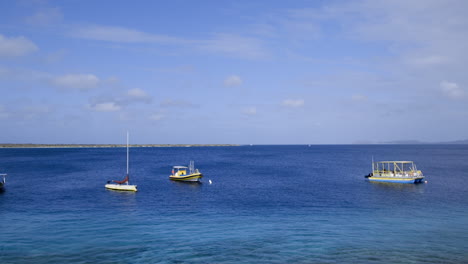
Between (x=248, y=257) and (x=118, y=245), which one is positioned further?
(x=118, y=245)

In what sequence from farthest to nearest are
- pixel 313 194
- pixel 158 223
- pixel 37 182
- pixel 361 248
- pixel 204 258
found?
pixel 37 182
pixel 313 194
pixel 158 223
pixel 361 248
pixel 204 258

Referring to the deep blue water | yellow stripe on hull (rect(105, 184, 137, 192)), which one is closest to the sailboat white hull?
yellow stripe on hull (rect(105, 184, 137, 192))

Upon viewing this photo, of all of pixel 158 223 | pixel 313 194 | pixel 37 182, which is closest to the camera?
pixel 158 223

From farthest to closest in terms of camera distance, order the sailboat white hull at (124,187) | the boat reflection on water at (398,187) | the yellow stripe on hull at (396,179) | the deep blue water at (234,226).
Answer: the yellow stripe on hull at (396,179)
the boat reflection on water at (398,187)
the sailboat white hull at (124,187)
the deep blue water at (234,226)

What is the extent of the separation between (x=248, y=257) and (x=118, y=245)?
12350 millimetres

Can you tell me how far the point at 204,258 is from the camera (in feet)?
89.0

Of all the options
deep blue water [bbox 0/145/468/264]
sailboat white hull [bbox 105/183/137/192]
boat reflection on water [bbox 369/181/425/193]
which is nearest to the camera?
deep blue water [bbox 0/145/468/264]

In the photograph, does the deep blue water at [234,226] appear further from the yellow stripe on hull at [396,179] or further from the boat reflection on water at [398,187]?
the yellow stripe on hull at [396,179]

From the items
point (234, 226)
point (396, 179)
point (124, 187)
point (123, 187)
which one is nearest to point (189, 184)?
point (124, 187)

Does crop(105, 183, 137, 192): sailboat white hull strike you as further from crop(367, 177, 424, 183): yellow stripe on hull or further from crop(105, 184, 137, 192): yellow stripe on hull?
crop(367, 177, 424, 183): yellow stripe on hull

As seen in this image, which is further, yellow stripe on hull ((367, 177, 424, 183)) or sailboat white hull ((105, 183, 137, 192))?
yellow stripe on hull ((367, 177, 424, 183))

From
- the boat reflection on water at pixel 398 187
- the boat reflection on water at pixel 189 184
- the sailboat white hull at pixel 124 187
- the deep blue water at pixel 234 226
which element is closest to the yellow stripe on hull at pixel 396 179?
the boat reflection on water at pixel 398 187

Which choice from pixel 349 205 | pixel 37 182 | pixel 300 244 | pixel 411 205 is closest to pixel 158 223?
pixel 300 244

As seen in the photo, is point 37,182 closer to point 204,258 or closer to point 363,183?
point 204,258
